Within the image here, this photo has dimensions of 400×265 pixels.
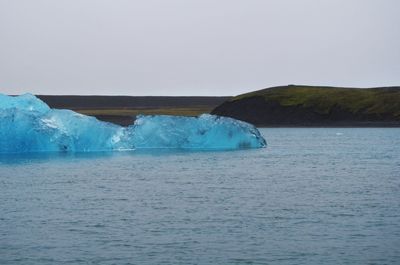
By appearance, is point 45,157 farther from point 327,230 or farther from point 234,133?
point 327,230

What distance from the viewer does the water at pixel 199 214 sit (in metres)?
18.4

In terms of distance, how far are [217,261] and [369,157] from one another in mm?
36969

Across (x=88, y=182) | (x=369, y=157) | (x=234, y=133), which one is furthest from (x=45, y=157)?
(x=369, y=157)

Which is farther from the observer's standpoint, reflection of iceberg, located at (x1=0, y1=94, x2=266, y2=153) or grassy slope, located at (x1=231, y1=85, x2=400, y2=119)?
grassy slope, located at (x1=231, y1=85, x2=400, y2=119)

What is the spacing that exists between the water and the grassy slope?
58206 mm

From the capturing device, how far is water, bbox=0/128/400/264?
1841 centimetres

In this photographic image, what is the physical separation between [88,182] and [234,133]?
20686mm

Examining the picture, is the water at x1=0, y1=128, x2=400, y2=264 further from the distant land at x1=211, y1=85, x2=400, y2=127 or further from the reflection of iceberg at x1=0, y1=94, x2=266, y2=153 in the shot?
the distant land at x1=211, y1=85, x2=400, y2=127

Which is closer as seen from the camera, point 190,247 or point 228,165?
point 190,247

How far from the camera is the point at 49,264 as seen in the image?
682 inches

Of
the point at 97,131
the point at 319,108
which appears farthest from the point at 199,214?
the point at 319,108

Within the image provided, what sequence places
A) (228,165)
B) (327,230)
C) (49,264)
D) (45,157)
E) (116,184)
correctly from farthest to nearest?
(45,157)
(228,165)
(116,184)
(327,230)
(49,264)

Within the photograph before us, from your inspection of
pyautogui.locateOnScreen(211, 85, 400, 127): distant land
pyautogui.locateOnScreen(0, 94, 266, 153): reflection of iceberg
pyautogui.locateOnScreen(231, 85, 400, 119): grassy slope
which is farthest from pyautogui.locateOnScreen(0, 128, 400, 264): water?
pyautogui.locateOnScreen(211, 85, 400, 127): distant land

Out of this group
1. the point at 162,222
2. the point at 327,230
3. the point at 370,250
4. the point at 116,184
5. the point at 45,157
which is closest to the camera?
the point at 370,250
